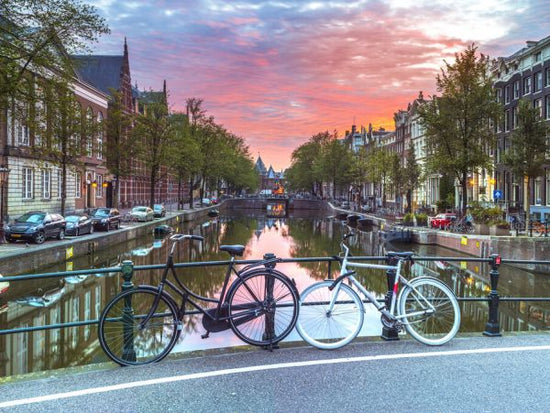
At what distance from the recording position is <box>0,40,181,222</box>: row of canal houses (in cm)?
3675

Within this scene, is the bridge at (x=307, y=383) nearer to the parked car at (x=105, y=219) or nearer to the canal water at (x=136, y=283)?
the canal water at (x=136, y=283)

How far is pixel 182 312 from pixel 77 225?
26.5 m

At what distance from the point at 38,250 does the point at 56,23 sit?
33.1 feet

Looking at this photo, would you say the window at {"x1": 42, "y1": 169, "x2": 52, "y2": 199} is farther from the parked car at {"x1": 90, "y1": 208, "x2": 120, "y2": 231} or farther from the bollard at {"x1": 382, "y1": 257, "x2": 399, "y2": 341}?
the bollard at {"x1": 382, "y1": 257, "x2": 399, "y2": 341}

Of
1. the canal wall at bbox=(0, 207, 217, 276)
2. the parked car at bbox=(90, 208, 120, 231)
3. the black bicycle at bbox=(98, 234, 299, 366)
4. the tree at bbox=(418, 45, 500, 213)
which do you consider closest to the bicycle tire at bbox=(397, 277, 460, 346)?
the black bicycle at bbox=(98, 234, 299, 366)

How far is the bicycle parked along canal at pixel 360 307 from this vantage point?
247 inches

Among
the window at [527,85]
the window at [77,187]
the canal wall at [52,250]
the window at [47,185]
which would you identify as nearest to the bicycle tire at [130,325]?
the canal wall at [52,250]

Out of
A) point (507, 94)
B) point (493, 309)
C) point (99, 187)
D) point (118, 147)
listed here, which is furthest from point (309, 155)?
point (493, 309)

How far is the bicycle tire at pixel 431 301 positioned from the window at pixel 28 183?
4046 cm

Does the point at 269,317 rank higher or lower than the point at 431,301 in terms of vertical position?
lower

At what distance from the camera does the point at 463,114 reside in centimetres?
3928

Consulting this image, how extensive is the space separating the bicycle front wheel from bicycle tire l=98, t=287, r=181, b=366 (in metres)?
1.62

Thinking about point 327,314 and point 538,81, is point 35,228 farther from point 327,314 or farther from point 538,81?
point 538,81

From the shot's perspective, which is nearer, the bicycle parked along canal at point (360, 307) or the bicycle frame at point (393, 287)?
the bicycle parked along canal at point (360, 307)
